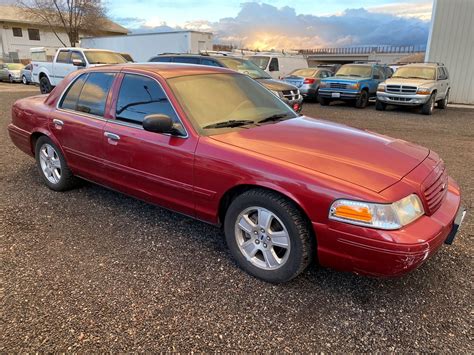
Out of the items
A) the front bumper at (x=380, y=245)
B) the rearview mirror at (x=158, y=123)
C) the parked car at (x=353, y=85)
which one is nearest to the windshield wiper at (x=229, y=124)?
the rearview mirror at (x=158, y=123)

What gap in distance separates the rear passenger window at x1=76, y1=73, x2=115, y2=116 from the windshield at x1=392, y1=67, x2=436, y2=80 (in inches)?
489

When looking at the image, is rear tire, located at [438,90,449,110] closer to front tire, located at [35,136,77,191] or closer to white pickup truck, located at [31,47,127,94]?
white pickup truck, located at [31,47,127,94]

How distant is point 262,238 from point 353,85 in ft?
41.9

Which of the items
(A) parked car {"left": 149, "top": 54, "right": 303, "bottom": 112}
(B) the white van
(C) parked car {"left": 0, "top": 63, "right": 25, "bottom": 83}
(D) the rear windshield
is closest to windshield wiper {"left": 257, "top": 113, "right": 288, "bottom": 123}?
(A) parked car {"left": 149, "top": 54, "right": 303, "bottom": 112}

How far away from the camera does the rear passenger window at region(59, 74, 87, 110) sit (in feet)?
14.0

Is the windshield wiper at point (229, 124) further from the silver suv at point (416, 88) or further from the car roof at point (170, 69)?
the silver suv at point (416, 88)

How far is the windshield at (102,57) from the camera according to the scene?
1369 centimetres

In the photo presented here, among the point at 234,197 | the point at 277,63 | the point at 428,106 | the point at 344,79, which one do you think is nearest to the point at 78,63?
the point at 277,63

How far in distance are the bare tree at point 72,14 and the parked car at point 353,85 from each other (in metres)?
30.2

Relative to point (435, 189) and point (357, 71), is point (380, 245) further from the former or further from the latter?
point (357, 71)

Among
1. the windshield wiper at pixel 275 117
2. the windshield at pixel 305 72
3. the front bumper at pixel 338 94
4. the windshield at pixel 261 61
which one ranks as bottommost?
the front bumper at pixel 338 94

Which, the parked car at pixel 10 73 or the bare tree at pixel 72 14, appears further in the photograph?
the bare tree at pixel 72 14

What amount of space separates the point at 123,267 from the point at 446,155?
6.19 meters

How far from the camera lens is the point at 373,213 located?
2363 millimetres
